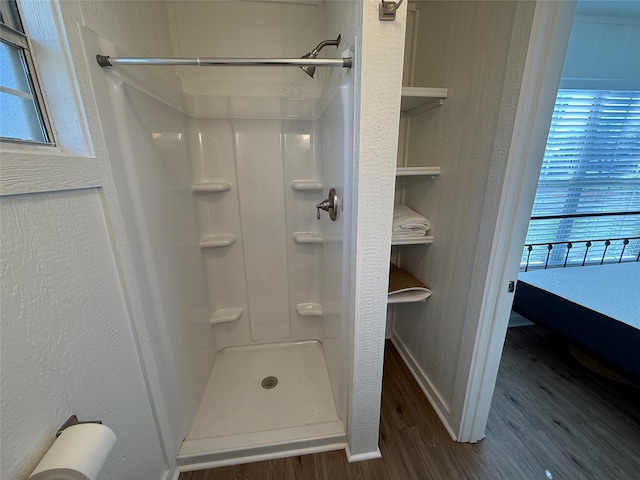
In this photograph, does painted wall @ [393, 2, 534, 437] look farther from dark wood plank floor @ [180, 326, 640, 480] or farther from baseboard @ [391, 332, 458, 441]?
dark wood plank floor @ [180, 326, 640, 480]

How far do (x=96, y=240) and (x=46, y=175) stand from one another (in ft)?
0.76

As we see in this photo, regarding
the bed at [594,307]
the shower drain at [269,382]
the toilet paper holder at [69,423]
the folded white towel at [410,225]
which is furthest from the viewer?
the shower drain at [269,382]

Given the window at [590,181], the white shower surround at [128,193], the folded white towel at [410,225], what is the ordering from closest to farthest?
the white shower surround at [128,193] < the folded white towel at [410,225] < the window at [590,181]

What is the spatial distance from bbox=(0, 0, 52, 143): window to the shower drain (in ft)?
5.15

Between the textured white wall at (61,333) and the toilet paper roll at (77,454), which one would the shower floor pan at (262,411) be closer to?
the textured white wall at (61,333)

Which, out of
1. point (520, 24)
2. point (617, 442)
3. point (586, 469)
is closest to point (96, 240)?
point (520, 24)

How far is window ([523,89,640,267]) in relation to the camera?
210 centimetres

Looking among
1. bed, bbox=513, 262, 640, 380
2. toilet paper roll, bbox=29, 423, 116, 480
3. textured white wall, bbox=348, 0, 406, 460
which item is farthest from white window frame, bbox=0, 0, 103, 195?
bed, bbox=513, 262, 640, 380

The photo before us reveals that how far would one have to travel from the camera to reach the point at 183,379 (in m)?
1.32

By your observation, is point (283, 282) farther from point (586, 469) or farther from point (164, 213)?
point (586, 469)

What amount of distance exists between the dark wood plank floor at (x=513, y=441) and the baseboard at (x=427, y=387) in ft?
0.11

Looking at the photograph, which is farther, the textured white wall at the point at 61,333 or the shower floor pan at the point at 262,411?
the shower floor pan at the point at 262,411

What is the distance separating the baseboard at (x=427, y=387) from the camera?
1.43 metres

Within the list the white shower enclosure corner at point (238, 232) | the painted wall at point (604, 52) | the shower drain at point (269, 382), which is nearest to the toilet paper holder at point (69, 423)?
the white shower enclosure corner at point (238, 232)
